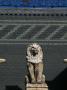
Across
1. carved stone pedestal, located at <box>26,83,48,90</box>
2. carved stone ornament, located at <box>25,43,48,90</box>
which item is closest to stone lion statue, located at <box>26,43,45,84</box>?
carved stone ornament, located at <box>25,43,48,90</box>

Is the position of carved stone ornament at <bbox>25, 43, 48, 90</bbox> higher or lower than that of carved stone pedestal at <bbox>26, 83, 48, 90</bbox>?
higher

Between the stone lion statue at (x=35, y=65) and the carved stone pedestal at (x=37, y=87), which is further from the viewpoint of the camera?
the stone lion statue at (x=35, y=65)

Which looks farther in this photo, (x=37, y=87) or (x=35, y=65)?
(x=35, y=65)

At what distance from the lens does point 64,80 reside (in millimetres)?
21156

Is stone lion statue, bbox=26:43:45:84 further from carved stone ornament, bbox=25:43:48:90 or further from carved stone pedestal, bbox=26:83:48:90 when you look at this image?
carved stone pedestal, bbox=26:83:48:90

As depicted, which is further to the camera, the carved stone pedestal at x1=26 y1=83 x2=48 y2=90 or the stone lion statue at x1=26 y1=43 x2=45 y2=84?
the stone lion statue at x1=26 y1=43 x2=45 y2=84

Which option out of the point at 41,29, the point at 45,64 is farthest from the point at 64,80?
the point at 41,29

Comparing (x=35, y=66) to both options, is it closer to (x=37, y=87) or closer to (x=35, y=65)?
(x=35, y=65)

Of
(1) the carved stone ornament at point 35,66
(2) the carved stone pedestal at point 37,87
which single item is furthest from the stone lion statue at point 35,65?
(2) the carved stone pedestal at point 37,87

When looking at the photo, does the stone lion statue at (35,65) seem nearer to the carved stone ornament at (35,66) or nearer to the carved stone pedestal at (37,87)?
the carved stone ornament at (35,66)

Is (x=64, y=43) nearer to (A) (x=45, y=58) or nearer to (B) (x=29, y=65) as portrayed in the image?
(A) (x=45, y=58)

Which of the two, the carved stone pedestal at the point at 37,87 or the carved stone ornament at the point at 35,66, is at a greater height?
the carved stone ornament at the point at 35,66

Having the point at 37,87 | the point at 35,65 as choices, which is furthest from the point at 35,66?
the point at 37,87

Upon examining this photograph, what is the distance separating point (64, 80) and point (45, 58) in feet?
3.23
